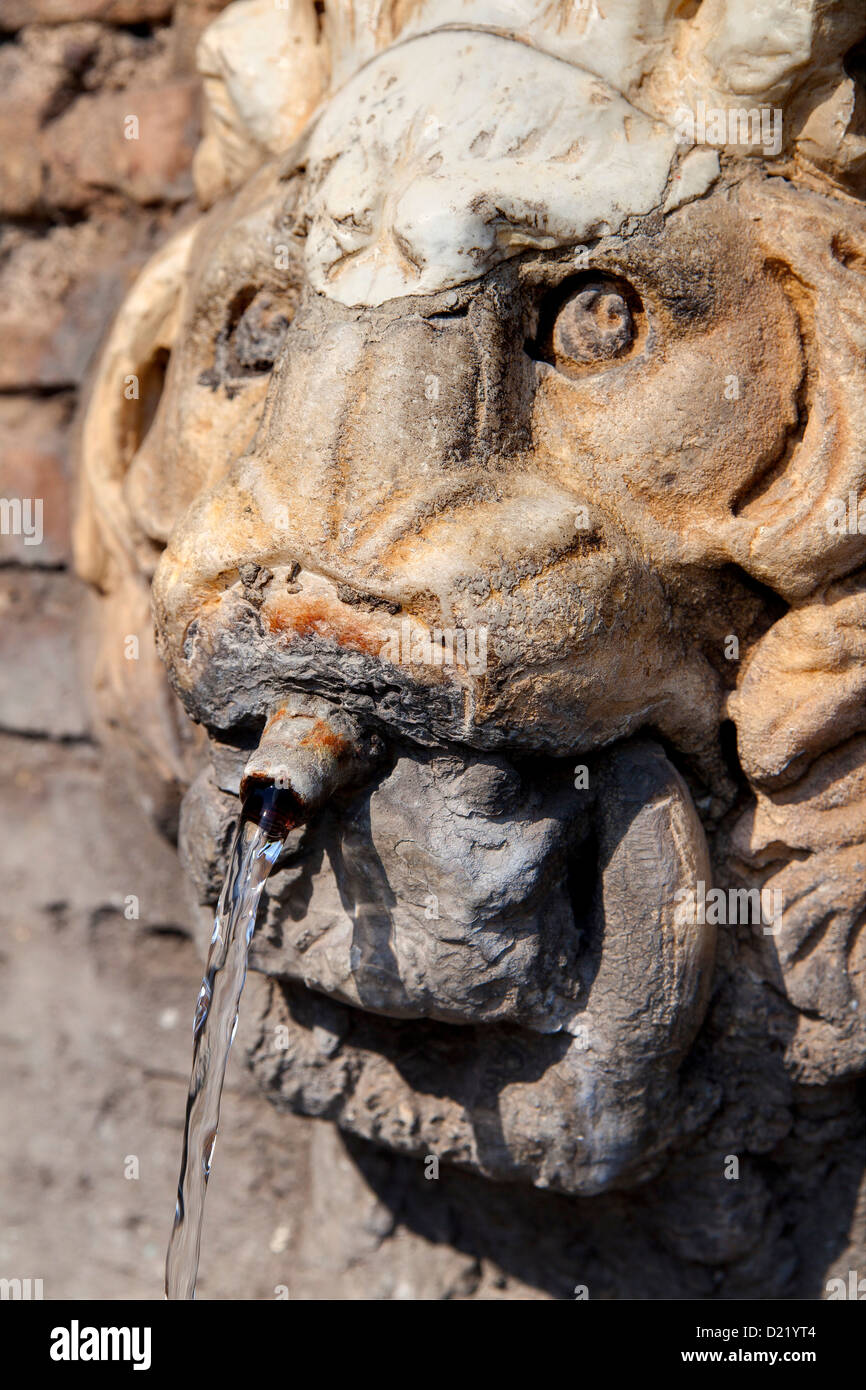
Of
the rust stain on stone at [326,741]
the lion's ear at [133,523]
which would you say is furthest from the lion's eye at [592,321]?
the lion's ear at [133,523]

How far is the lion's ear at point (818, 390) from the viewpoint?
3.54ft

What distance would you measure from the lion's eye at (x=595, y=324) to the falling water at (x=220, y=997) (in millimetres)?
460

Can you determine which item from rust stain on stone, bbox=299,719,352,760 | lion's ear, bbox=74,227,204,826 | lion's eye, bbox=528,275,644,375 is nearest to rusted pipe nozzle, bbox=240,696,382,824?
rust stain on stone, bbox=299,719,352,760

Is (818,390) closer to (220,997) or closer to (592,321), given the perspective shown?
(592,321)

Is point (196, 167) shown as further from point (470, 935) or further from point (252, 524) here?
point (470, 935)

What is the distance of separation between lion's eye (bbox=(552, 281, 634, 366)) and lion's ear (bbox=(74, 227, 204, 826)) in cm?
52

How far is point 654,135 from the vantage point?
3.50ft

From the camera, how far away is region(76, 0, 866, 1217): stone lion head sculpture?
1.03 metres

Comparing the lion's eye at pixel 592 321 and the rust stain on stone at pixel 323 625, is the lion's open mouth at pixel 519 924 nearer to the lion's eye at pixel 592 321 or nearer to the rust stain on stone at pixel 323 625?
the rust stain on stone at pixel 323 625

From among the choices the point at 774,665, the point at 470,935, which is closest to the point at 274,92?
the point at 774,665

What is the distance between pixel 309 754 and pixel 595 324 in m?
0.44

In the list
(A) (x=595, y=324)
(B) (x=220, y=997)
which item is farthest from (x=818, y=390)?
(B) (x=220, y=997)

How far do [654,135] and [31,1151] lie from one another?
5.53ft

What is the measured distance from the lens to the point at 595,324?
3.60 feet
